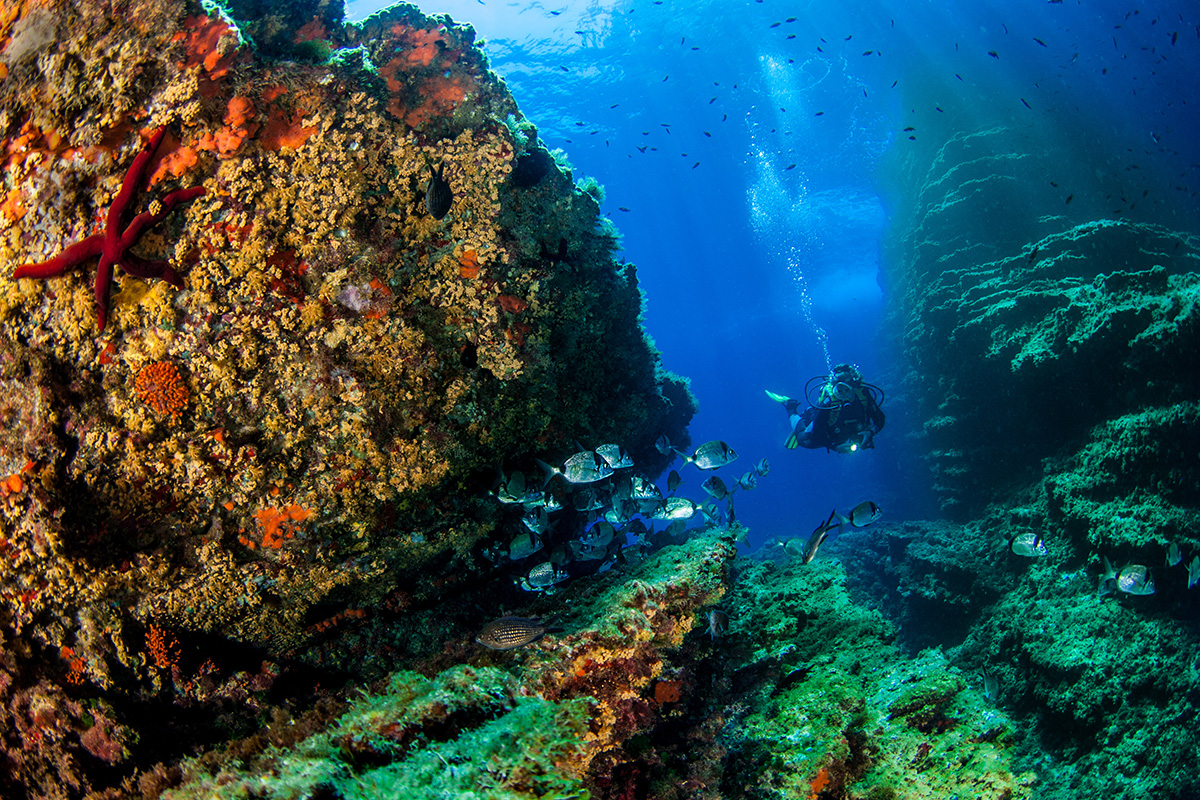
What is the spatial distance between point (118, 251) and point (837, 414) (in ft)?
36.1

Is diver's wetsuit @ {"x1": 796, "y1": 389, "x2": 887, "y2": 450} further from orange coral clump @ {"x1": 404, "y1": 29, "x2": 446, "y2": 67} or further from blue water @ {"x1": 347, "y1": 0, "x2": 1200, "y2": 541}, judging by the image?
blue water @ {"x1": 347, "y1": 0, "x2": 1200, "y2": 541}

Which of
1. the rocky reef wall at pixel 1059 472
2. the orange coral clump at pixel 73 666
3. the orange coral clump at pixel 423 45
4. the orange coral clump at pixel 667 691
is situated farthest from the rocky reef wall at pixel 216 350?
the rocky reef wall at pixel 1059 472

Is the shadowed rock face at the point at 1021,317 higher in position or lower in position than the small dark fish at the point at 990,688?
higher

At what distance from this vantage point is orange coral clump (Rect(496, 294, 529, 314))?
171 inches

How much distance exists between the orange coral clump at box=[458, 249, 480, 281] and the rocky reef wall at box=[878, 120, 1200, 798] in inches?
351

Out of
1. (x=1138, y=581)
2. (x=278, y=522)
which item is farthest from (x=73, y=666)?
(x=1138, y=581)

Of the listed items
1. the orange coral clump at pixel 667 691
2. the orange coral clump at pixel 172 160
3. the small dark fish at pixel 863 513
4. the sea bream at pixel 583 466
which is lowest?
the orange coral clump at pixel 667 691

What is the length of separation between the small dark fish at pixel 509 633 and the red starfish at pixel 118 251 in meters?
3.34

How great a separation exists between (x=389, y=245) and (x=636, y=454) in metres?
5.55

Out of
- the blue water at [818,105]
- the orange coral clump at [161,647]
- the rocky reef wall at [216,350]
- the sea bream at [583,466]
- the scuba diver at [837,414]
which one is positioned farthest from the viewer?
the blue water at [818,105]

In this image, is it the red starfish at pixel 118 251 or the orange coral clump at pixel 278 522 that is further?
the orange coral clump at pixel 278 522

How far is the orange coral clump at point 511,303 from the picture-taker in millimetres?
4340

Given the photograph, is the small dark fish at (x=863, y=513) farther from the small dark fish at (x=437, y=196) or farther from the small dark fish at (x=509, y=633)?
the small dark fish at (x=437, y=196)

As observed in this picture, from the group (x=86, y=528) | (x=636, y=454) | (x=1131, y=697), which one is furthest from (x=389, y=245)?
(x=1131, y=697)
